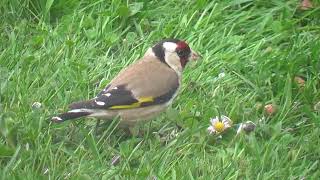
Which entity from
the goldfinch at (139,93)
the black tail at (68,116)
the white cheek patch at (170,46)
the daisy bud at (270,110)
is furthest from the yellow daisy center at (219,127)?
the black tail at (68,116)

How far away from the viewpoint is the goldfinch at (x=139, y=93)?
17.1 ft

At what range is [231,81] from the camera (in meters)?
6.03

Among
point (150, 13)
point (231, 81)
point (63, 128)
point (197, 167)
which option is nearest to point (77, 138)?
point (63, 128)

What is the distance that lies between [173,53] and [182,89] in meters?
0.27

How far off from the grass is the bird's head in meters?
0.22

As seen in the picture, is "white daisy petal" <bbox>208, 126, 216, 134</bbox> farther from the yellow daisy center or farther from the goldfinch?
the goldfinch

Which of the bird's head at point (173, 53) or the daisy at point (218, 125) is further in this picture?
the bird's head at point (173, 53)

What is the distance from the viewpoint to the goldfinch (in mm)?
5207

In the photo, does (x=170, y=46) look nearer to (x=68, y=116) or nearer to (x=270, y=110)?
(x=270, y=110)

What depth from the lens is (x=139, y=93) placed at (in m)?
5.34

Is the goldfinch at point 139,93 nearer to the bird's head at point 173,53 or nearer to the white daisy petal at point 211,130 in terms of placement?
the bird's head at point 173,53

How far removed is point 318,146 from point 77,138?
47.4 inches

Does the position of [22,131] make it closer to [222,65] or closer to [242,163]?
[242,163]

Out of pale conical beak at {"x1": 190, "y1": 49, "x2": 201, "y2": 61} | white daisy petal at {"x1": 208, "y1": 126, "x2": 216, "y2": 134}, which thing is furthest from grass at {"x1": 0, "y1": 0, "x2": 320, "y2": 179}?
pale conical beak at {"x1": 190, "y1": 49, "x2": 201, "y2": 61}
